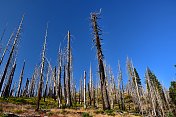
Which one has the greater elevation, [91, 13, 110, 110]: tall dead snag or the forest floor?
[91, 13, 110, 110]: tall dead snag

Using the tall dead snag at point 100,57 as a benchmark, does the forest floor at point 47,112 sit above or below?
below

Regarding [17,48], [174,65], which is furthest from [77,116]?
[174,65]

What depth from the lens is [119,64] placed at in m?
62.1

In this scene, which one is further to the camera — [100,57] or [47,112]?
[100,57]

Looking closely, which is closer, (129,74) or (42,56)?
(42,56)

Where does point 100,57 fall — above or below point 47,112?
above

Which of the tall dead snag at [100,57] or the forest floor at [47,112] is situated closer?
the forest floor at [47,112]

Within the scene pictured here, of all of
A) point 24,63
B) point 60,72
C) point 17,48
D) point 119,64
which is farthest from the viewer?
point 119,64

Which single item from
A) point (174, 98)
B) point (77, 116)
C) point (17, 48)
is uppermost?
point (17, 48)

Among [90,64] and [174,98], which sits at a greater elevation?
[90,64]

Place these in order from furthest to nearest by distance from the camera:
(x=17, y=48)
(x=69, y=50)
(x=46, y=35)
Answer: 1. (x=17, y=48)
2. (x=69, y=50)
3. (x=46, y=35)

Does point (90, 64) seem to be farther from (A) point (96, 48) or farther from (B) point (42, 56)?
(B) point (42, 56)

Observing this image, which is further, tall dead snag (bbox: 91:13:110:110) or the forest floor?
tall dead snag (bbox: 91:13:110:110)

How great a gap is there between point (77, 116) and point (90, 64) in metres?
29.0
